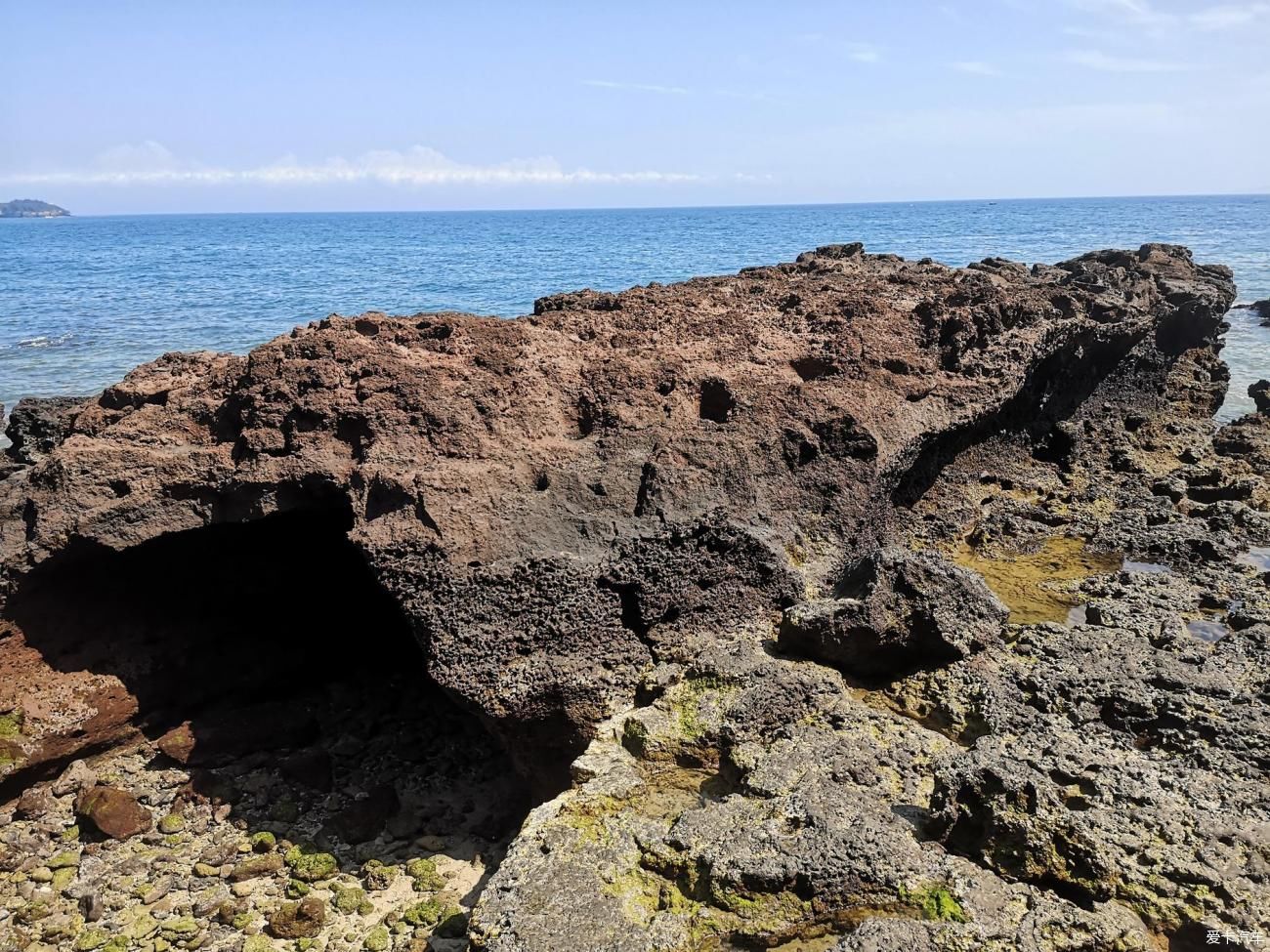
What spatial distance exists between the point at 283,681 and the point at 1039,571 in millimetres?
5087

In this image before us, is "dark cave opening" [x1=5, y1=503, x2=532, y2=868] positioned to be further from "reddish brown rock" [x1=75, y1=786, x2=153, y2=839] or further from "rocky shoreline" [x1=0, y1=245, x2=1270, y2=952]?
"reddish brown rock" [x1=75, y1=786, x2=153, y2=839]

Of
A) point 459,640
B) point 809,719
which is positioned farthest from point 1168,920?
point 459,640

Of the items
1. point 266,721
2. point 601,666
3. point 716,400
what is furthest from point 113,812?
point 716,400

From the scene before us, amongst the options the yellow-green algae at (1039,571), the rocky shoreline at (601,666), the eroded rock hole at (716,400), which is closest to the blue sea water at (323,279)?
the yellow-green algae at (1039,571)

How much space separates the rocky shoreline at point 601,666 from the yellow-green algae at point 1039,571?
39mm

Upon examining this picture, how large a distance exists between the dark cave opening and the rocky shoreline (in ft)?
0.08

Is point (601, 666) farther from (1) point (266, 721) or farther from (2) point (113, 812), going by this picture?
(2) point (113, 812)

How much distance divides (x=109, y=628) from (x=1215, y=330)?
12.8m

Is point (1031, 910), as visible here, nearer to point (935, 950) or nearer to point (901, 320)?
point (935, 950)

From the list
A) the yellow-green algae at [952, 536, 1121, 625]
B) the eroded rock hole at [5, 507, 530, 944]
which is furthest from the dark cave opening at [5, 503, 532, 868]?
the yellow-green algae at [952, 536, 1121, 625]

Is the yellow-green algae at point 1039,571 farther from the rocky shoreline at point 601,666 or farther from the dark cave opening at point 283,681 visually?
the dark cave opening at point 283,681

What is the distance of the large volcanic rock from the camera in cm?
436

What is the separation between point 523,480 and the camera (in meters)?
4.68

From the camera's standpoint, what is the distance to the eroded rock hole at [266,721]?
14.9 feet
